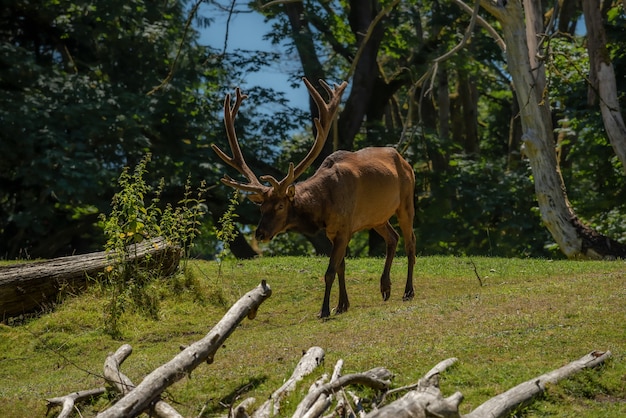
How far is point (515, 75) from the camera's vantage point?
1841 centimetres

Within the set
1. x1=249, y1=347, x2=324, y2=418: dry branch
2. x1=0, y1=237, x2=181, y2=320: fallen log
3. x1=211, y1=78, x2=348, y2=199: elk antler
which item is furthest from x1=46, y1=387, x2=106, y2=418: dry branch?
x1=0, y1=237, x2=181, y2=320: fallen log

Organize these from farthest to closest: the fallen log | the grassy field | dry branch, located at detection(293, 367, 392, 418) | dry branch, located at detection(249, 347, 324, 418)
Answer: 1. the fallen log
2. the grassy field
3. dry branch, located at detection(249, 347, 324, 418)
4. dry branch, located at detection(293, 367, 392, 418)

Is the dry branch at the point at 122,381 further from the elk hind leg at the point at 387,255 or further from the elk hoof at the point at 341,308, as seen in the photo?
the elk hind leg at the point at 387,255

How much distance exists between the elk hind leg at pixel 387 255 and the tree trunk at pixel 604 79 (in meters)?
6.70

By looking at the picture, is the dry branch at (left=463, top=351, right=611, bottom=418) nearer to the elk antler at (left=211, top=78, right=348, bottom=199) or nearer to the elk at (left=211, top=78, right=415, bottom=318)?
the elk at (left=211, top=78, right=415, bottom=318)

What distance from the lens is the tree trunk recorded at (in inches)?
754

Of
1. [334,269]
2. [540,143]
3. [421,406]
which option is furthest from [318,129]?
[540,143]

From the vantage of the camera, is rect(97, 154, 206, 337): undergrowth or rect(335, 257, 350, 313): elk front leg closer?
rect(335, 257, 350, 313): elk front leg

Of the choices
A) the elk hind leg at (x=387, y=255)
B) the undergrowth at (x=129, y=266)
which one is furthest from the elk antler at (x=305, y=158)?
the elk hind leg at (x=387, y=255)

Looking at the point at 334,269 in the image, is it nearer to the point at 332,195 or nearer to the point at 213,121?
the point at 332,195

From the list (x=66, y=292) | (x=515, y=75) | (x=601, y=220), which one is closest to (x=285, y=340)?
(x=66, y=292)

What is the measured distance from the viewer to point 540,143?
1852 centimetres

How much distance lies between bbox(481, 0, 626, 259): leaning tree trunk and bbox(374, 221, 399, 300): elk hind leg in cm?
509

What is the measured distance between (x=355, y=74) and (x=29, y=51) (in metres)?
8.73
